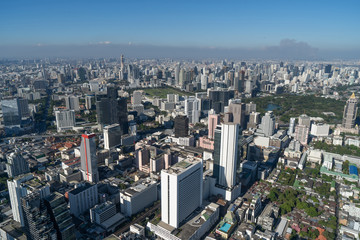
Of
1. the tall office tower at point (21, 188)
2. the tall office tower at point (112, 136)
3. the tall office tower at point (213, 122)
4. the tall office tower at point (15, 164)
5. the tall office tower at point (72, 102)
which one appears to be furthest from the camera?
the tall office tower at point (72, 102)

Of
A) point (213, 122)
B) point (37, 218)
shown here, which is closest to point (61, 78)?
point (213, 122)

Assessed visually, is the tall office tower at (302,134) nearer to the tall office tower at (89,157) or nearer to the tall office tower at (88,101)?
the tall office tower at (89,157)

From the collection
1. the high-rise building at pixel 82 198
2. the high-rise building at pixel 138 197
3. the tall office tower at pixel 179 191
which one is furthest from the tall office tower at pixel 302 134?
the high-rise building at pixel 82 198

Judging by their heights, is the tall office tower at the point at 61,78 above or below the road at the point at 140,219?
above

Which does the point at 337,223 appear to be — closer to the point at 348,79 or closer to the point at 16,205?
the point at 16,205

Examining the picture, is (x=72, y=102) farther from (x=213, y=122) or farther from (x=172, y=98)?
(x=213, y=122)

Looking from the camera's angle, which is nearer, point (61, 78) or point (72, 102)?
point (72, 102)
